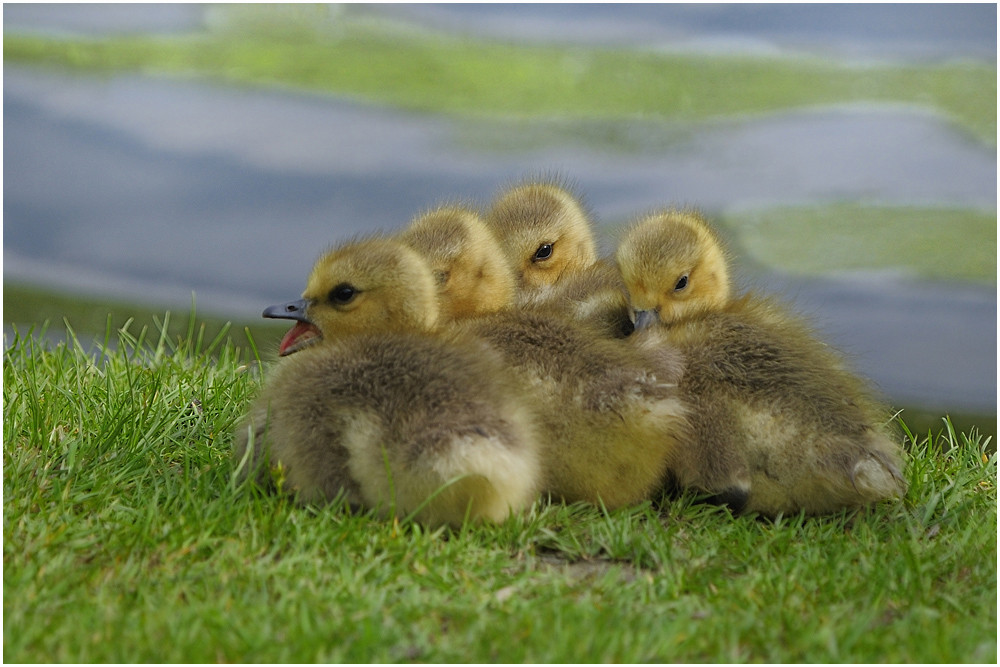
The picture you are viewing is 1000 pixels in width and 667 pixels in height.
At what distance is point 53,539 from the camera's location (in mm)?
2385

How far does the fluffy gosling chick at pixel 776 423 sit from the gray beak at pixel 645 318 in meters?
0.03

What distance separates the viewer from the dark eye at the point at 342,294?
2.80 m

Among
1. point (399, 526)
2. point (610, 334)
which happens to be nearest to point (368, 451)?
point (399, 526)

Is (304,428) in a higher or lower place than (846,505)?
higher

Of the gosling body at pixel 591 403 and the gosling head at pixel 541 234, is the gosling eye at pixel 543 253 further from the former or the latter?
the gosling body at pixel 591 403

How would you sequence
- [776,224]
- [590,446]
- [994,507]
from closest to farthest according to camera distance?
[590,446]
[994,507]
[776,224]

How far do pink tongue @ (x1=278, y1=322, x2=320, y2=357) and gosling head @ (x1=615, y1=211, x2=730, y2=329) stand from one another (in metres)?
0.83

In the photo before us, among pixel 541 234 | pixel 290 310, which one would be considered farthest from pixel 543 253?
pixel 290 310

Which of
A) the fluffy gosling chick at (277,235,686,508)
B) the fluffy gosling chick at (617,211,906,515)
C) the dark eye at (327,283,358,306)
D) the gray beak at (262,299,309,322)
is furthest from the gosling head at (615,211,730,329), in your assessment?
the gray beak at (262,299,309,322)

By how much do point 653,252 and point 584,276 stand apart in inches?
9.7

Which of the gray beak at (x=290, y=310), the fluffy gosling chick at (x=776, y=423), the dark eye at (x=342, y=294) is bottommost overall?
the fluffy gosling chick at (x=776, y=423)

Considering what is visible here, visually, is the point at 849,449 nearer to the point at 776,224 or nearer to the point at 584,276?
the point at 584,276

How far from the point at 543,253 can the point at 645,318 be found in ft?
1.73

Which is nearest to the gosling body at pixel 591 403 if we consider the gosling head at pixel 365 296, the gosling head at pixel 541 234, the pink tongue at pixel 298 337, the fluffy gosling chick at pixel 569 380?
the fluffy gosling chick at pixel 569 380
